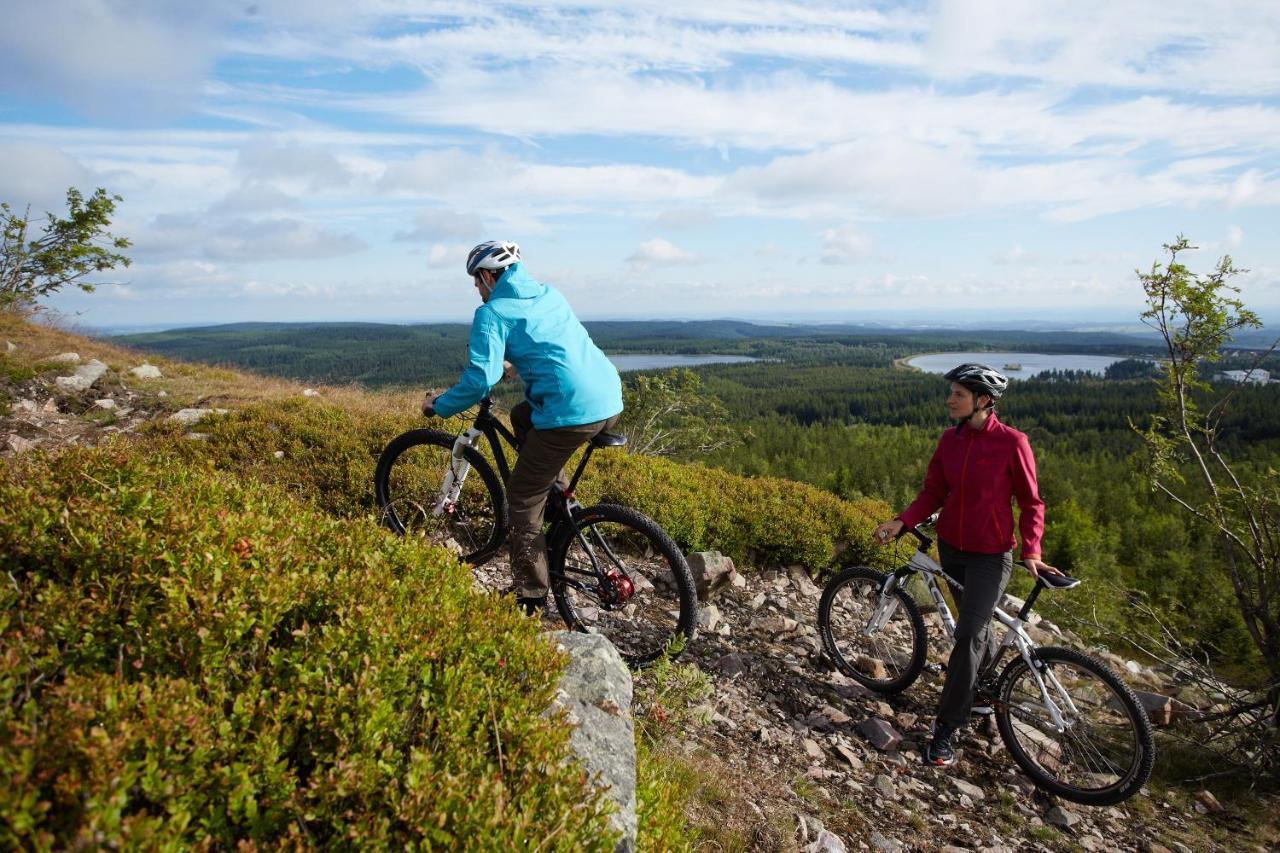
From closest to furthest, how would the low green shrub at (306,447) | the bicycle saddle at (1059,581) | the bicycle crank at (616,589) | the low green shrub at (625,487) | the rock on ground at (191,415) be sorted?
the bicycle saddle at (1059,581) → the bicycle crank at (616,589) → the low green shrub at (306,447) → the low green shrub at (625,487) → the rock on ground at (191,415)

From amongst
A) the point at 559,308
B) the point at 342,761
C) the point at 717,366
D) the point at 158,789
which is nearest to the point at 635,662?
the point at 559,308

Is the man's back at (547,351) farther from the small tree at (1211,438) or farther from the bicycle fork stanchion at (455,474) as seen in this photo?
the small tree at (1211,438)

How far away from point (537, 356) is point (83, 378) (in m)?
11.7

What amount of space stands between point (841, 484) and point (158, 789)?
71.9 meters

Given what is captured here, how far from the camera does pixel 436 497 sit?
6531mm

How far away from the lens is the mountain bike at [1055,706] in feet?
15.6

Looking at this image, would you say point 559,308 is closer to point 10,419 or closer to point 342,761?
point 342,761

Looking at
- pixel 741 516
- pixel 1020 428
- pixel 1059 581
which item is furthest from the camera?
pixel 1020 428

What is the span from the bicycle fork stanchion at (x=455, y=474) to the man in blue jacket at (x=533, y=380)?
652mm

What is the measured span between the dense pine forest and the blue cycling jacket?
17.2 ft

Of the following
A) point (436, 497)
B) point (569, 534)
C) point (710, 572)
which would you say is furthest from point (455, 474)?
point (710, 572)

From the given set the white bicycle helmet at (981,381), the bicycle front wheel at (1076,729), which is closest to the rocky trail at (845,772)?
the bicycle front wheel at (1076,729)

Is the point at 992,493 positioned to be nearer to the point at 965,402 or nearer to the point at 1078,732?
the point at 965,402

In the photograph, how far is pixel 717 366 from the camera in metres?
175
